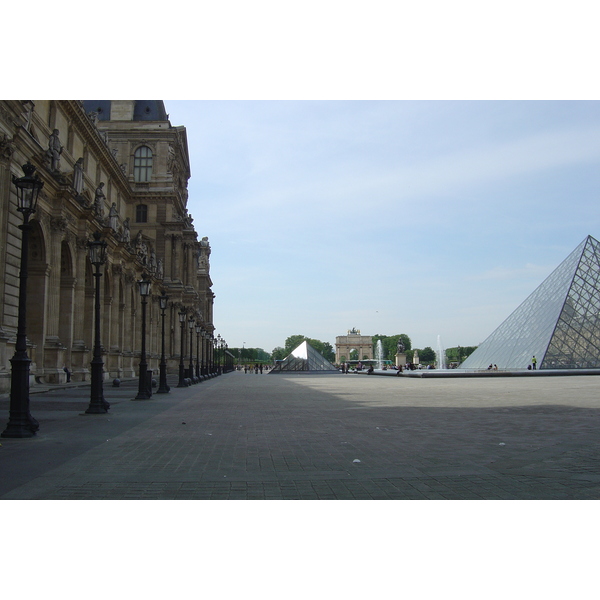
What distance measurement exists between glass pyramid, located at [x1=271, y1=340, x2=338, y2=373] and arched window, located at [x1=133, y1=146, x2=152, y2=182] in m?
36.9

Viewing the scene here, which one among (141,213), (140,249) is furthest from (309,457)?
(141,213)

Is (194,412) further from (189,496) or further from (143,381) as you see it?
(189,496)

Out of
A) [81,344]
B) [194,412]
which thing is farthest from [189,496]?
[81,344]

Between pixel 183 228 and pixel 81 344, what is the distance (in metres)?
33.0

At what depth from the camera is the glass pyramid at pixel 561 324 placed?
54.7m

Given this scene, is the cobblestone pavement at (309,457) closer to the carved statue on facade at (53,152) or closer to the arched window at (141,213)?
the carved statue on facade at (53,152)

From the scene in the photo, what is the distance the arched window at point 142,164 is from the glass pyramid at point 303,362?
36.9 m

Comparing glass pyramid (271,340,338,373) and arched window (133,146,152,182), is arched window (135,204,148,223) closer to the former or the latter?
arched window (133,146,152,182)

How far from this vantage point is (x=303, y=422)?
1291cm

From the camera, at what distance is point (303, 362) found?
88.6m

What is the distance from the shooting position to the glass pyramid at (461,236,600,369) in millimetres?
54656

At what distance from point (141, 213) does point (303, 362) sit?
3732cm

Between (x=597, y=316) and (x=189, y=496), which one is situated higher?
(x=597, y=316)

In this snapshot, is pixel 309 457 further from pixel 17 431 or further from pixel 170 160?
pixel 170 160
